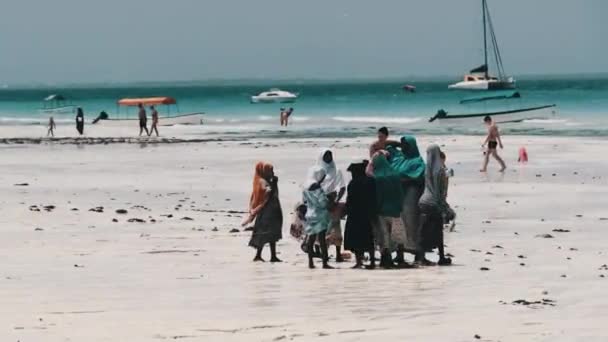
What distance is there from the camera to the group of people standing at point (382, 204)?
14.7m

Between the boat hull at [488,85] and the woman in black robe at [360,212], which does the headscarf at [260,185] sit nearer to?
the woman in black robe at [360,212]

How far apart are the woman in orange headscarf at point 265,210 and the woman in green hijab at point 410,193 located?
4.63 ft

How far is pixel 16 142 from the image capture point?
49406 mm

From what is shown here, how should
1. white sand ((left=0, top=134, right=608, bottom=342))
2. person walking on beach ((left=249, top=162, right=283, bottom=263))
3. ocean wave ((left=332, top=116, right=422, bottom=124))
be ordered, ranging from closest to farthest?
1. white sand ((left=0, top=134, right=608, bottom=342))
2. person walking on beach ((left=249, top=162, right=283, bottom=263))
3. ocean wave ((left=332, top=116, right=422, bottom=124))

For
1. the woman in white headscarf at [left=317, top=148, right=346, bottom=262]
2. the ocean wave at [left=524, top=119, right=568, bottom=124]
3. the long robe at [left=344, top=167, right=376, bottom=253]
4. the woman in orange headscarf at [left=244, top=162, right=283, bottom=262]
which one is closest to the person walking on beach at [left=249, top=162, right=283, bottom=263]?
the woman in orange headscarf at [left=244, top=162, right=283, bottom=262]

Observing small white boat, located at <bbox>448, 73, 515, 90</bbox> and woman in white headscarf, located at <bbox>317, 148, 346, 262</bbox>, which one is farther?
small white boat, located at <bbox>448, 73, 515, 90</bbox>

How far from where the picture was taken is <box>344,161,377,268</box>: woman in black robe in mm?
14711

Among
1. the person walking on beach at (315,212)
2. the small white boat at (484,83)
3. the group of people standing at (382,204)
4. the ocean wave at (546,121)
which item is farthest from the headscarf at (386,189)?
the small white boat at (484,83)

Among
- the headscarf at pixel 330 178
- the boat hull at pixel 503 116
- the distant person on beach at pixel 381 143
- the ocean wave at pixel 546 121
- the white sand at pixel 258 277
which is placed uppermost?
the distant person on beach at pixel 381 143

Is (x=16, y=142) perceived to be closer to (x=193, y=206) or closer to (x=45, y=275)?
(x=193, y=206)

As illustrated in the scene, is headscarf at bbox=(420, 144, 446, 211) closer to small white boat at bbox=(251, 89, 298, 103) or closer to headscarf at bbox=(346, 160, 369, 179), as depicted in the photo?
headscarf at bbox=(346, 160, 369, 179)

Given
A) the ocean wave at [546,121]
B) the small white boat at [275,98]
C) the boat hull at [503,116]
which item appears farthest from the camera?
the small white boat at [275,98]

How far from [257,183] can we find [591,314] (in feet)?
16.3

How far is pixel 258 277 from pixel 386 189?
1774mm
